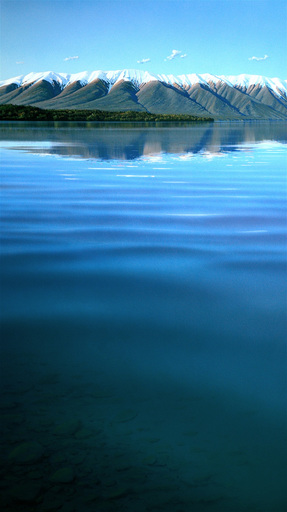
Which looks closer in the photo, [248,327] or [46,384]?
[46,384]

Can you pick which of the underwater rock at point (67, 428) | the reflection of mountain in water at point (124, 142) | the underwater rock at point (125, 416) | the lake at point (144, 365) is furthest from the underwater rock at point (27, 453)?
the reflection of mountain in water at point (124, 142)

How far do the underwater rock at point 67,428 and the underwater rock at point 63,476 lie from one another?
1.33 feet

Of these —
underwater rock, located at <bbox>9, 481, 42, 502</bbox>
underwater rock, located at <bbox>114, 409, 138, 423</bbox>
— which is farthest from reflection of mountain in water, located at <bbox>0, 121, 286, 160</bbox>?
underwater rock, located at <bbox>9, 481, 42, 502</bbox>

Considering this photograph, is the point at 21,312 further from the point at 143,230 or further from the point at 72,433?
the point at 143,230

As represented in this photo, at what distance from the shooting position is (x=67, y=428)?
414 cm

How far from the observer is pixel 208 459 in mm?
3844

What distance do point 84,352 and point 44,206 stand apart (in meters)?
9.25

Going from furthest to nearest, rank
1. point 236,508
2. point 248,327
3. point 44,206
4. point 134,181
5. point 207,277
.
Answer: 1. point 134,181
2. point 44,206
3. point 207,277
4. point 248,327
5. point 236,508

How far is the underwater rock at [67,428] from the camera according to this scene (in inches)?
160

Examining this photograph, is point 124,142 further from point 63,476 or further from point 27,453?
point 63,476

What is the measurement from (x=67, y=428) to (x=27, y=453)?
39cm

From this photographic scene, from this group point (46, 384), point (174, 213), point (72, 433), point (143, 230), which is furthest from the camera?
point (174, 213)

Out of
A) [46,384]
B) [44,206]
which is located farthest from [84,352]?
[44,206]

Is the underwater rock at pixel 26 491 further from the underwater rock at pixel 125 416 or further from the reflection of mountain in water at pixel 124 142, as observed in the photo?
the reflection of mountain in water at pixel 124 142
